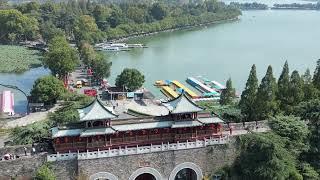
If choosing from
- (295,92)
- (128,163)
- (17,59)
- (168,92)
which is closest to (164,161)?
(128,163)

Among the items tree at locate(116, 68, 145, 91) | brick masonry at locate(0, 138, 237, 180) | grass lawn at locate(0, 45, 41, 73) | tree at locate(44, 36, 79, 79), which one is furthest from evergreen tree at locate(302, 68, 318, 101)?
grass lawn at locate(0, 45, 41, 73)

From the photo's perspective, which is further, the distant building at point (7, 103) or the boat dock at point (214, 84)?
the boat dock at point (214, 84)

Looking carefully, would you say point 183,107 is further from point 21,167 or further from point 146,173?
point 21,167

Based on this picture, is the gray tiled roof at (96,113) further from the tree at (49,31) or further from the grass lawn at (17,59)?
the tree at (49,31)

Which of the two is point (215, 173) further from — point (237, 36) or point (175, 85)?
A: point (237, 36)

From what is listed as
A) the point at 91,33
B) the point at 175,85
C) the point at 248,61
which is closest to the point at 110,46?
the point at 91,33

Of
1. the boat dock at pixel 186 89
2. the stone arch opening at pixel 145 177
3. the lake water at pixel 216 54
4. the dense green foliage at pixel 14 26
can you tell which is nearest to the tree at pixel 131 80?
the lake water at pixel 216 54

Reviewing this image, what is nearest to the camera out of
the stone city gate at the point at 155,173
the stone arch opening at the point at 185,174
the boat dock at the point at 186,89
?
the stone city gate at the point at 155,173

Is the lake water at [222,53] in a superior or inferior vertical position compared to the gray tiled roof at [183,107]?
inferior
